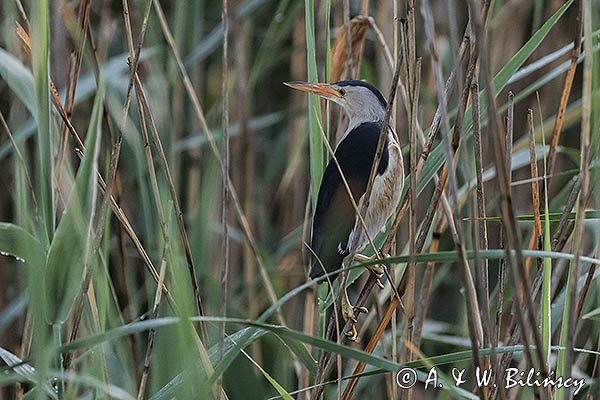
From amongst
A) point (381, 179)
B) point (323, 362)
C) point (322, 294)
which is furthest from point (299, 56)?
point (323, 362)

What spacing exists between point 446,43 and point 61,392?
45.7 inches

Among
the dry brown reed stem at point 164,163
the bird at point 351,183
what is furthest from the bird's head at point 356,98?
the dry brown reed stem at point 164,163

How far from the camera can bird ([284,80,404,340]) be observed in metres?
1.00

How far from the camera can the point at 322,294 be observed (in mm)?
933

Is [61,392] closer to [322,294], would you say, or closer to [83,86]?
[322,294]

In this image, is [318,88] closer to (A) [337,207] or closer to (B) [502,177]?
(A) [337,207]

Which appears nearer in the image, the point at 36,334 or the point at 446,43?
the point at 36,334

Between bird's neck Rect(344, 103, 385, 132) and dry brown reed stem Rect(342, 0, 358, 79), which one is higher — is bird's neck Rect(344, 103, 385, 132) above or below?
below

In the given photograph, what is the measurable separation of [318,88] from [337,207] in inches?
6.1

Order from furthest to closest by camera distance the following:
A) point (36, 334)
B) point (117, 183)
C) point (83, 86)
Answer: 1. point (83, 86)
2. point (117, 183)
3. point (36, 334)

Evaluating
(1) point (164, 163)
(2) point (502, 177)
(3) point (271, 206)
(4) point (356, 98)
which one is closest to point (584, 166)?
(2) point (502, 177)

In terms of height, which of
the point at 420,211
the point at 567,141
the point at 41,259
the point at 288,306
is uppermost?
the point at 41,259

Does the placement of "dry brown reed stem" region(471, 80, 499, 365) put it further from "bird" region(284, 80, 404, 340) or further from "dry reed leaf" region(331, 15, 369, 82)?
"dry reed leaf" region(331, 15, 369, 82)

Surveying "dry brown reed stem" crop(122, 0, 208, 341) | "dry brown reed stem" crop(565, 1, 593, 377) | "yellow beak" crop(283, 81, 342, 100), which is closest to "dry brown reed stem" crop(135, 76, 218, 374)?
"dry brown reed stem" crop(122, 0, 208, 341)
